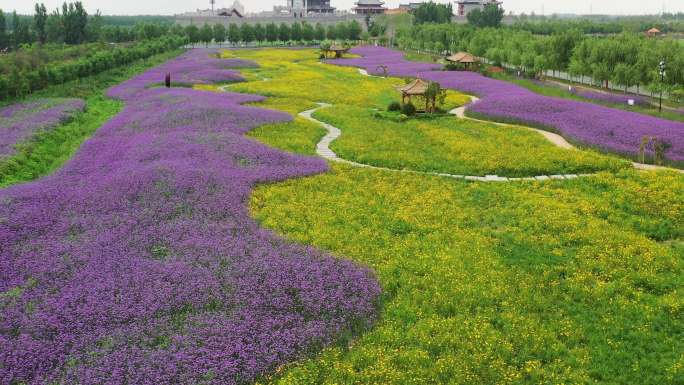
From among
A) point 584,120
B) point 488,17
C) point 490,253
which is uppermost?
point 488,17

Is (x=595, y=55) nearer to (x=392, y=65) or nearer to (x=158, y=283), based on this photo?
(x=392, y=65)

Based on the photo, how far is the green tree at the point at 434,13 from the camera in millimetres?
182250

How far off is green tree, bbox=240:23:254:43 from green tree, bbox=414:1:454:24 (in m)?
59.2

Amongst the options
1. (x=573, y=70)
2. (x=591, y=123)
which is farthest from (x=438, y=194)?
(x=573, y=70)

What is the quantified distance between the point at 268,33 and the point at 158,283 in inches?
6014

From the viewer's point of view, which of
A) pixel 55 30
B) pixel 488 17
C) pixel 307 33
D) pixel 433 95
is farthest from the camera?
pixel 488 17

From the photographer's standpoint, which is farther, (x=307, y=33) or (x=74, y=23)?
(x=307, y=33)

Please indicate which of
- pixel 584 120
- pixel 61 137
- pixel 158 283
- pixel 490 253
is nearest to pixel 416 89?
pixel 584 120

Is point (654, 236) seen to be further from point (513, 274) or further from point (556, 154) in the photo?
point (556, 154)

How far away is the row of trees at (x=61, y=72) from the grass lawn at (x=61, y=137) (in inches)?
38.2

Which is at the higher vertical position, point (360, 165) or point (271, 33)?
point (271, 33)

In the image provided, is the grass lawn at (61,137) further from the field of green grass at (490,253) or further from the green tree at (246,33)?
the green tree at (246,33)

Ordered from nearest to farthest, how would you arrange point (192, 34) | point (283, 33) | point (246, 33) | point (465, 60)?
point (465, 60)
point (192, 34)
point (246, 33)
point (283, 33)

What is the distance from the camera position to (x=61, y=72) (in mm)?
63188
